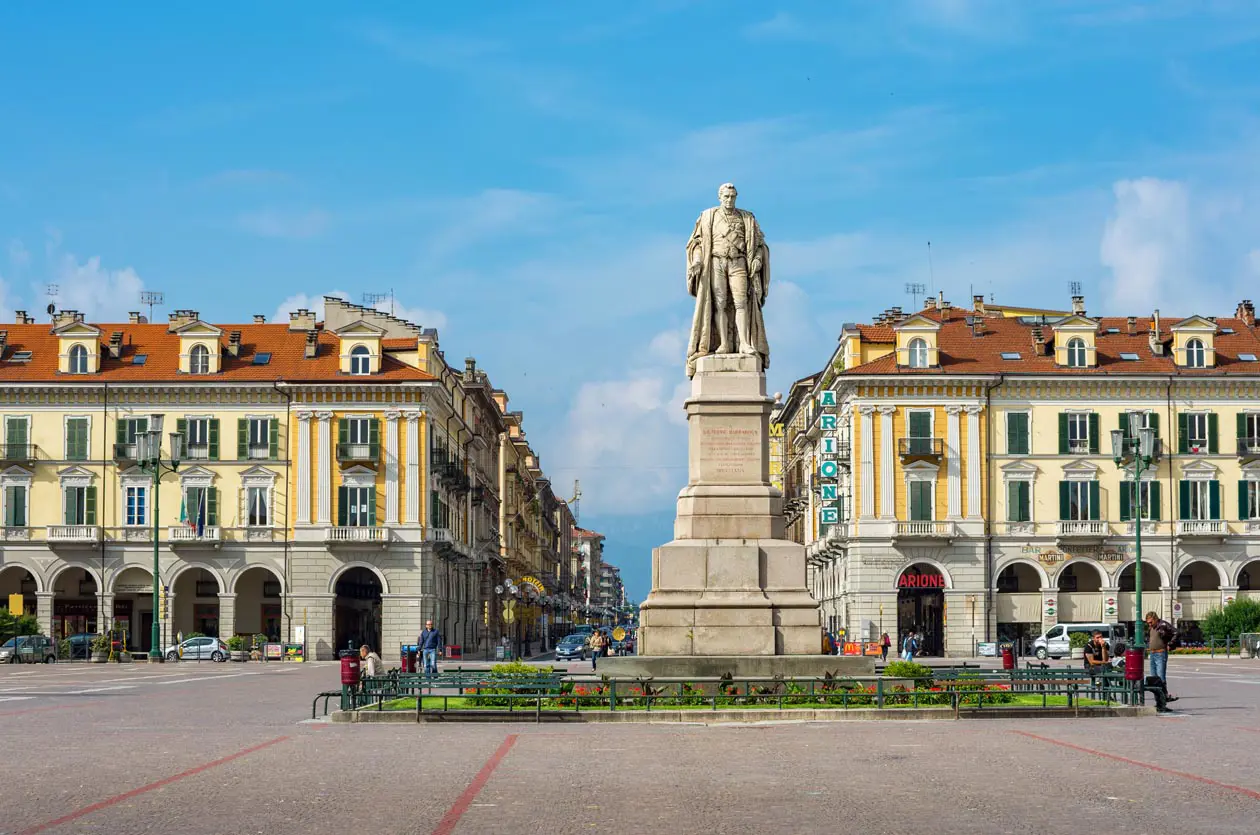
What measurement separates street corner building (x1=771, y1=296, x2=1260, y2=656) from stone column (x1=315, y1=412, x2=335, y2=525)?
935 inches

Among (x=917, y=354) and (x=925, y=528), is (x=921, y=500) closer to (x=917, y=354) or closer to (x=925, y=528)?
(x=925, y=528)

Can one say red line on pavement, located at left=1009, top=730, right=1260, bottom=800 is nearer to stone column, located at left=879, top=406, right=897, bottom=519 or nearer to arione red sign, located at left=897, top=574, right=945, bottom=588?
stone column, located at left=879, top=406, right=897, bottom=519

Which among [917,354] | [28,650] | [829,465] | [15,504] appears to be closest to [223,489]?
[15,504]

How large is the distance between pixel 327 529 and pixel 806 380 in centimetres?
3757

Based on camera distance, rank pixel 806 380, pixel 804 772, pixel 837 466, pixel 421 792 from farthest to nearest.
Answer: pixel 806 380
pixel 837 466
pixel 804 772
pixel 421 792

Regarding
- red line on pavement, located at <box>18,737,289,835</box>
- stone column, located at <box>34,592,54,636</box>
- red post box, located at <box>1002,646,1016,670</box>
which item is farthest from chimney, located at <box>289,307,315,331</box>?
red line on pavement, located at <box>18,737,289,835</box>

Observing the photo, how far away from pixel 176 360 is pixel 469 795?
67.6 meters

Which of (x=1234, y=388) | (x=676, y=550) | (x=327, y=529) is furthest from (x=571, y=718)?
(x=1234, y=388)

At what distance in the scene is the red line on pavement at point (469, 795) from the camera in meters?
13.3

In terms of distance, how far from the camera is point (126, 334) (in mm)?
82438

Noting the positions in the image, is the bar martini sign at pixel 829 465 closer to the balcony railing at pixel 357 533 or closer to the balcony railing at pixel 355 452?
the balcony railing at pixel 357 533

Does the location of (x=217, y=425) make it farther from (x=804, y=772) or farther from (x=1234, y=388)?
(x=804, y=772)

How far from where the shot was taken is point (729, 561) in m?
24.8

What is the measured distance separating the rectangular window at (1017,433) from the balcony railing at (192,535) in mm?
36489
